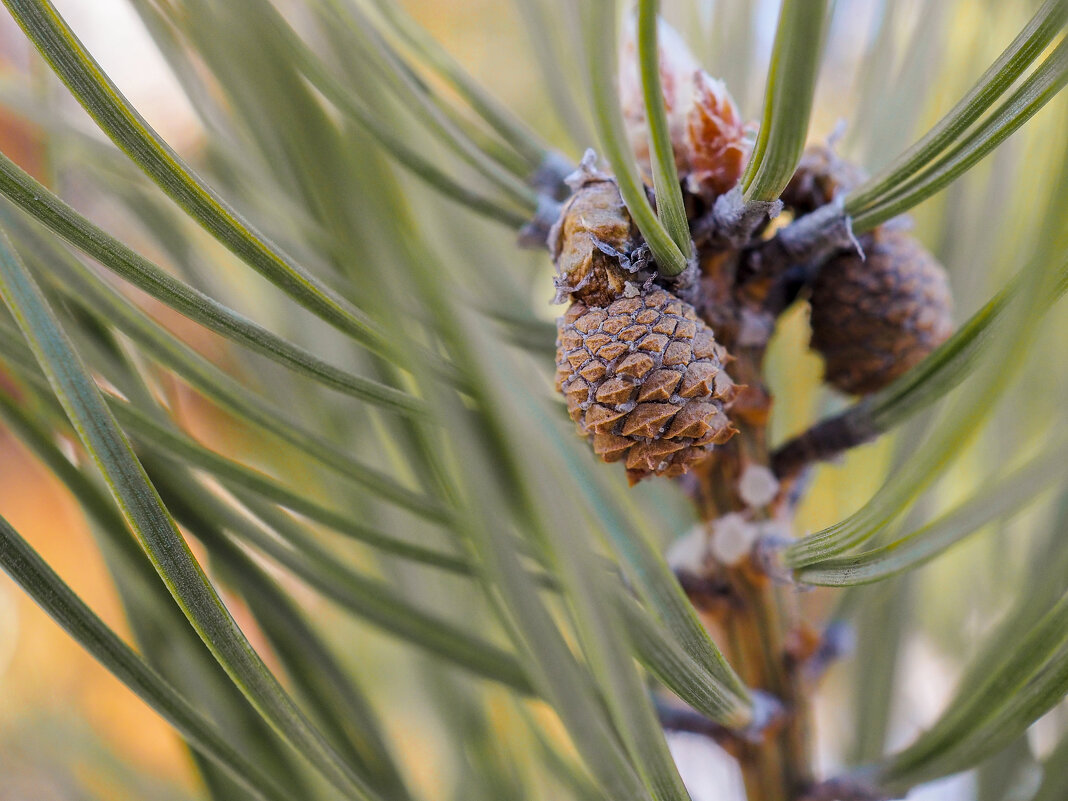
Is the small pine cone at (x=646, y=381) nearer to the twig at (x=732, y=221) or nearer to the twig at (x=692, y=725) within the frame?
the twig at (x=732, y=221)

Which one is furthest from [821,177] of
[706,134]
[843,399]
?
[843,399]

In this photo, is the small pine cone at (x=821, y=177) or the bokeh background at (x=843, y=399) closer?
the small pine cone at (x=821, y=177)

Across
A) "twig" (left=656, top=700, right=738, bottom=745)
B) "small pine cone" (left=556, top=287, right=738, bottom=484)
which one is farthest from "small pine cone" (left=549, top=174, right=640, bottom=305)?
"twig" (left=656, top=700, right=738, bottom=745)

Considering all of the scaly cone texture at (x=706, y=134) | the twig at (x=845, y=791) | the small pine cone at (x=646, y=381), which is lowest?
the twig at (x=845, y=791)

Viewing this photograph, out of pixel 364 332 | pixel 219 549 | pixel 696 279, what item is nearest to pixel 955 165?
pixel 696 279

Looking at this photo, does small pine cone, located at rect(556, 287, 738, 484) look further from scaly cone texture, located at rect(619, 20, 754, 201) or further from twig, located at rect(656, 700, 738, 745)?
twig, located at rect(656, 700, 738, 745)

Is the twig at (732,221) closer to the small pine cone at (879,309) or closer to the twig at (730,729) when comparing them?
the small pine cone at (879,309)

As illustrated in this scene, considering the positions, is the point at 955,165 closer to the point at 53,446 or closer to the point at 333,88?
the point at 333,88

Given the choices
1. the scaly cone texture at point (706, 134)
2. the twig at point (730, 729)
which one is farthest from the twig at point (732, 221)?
the twig at point (730, 729)

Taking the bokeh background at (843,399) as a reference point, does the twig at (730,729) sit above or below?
below
